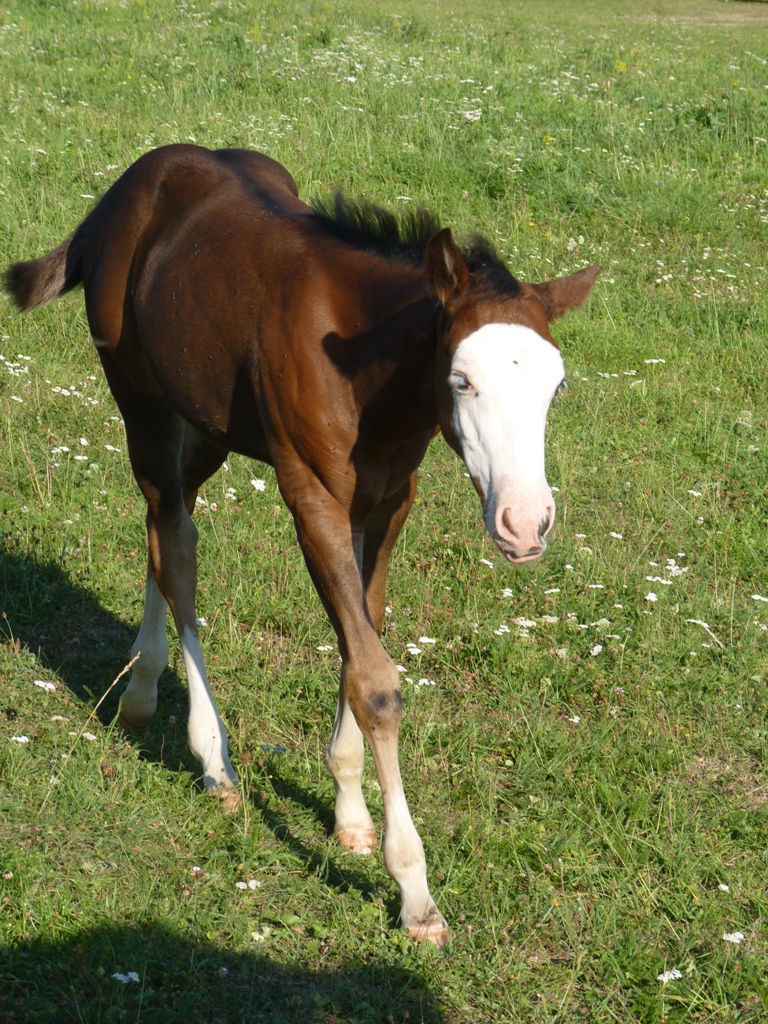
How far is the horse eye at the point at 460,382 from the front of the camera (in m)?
2.89

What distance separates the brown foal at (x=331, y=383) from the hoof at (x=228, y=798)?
0.01 meters

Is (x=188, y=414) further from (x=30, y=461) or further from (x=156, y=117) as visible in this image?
(x=156, y=117)

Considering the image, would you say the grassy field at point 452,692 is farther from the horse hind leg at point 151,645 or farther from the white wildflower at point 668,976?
the horse hind leg at point 151,645

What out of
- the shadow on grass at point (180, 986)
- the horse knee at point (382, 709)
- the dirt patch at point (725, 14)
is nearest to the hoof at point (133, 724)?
the shadow on grass at point (180, 986)

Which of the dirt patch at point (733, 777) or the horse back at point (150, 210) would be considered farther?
the horse back at point (150, 210)

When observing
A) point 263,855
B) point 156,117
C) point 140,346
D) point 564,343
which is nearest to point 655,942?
point 263,855

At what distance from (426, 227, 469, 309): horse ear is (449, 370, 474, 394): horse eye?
0.86 feet

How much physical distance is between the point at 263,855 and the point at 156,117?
860cm

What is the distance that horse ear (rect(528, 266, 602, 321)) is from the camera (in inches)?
127

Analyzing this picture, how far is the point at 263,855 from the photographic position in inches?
141

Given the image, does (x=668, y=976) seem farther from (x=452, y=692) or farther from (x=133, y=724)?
(x=133, y=724)

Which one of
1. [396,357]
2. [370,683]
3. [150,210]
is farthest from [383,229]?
[370,683]

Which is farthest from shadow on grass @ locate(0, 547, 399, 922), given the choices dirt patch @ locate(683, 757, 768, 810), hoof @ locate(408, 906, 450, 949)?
dirt patch @ locate(683, 757, 768, 810)

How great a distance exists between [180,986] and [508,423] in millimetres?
1699
